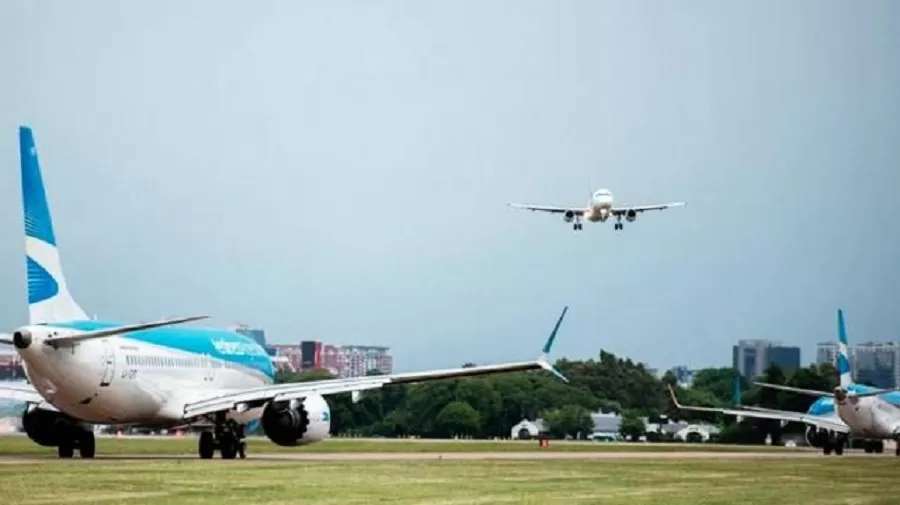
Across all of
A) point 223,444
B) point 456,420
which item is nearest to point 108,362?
point 223,444

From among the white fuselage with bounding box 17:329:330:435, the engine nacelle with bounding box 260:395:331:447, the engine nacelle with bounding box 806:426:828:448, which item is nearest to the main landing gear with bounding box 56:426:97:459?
the white fuselage with bounding box 17:329:330:435

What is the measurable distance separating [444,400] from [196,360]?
52.8 meters

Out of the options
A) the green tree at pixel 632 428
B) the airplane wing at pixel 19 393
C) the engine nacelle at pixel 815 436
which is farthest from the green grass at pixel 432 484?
the green tree at pixel 632 428

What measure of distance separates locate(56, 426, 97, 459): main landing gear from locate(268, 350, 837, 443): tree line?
140 feet

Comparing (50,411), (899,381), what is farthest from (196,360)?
(899,381)

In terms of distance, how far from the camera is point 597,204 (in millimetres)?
107500

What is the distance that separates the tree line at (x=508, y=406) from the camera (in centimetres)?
10919

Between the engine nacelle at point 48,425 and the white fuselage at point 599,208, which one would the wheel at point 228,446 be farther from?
the white fuselage at point 599,208

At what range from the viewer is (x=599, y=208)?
107500 mm

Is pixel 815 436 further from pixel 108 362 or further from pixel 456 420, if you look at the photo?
pixel 108 362

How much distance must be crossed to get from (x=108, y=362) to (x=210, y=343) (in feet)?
30.4

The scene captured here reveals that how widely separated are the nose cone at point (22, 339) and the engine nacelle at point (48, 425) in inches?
275

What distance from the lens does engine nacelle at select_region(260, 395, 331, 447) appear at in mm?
55906

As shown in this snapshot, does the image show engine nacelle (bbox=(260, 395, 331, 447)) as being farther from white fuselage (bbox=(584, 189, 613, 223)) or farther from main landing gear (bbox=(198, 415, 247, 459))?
white fuselage (bbox=(584, 189, 613, 223))
